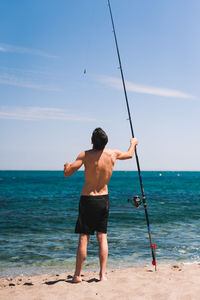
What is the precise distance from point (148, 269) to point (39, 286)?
2.04 metres

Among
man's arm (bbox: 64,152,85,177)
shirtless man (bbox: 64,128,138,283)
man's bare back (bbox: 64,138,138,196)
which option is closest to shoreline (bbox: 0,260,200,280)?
shirtless man (bbox: 64,128,138,283)

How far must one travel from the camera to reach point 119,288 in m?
4.40

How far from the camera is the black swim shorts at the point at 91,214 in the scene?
4484 millimetres

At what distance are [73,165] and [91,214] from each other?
75cm

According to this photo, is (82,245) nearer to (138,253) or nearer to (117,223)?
(138,253)

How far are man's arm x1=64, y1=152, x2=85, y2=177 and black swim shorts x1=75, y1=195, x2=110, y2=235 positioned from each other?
1.42ft

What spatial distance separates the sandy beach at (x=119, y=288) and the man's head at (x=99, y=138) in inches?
76.8

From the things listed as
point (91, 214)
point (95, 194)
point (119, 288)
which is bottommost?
point (119, 288)

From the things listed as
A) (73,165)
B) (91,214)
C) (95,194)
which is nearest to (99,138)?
(73,165)

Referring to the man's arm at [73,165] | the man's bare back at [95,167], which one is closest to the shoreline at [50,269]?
the man's bare back at [95,167]

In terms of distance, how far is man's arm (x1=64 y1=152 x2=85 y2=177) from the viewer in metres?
4.37

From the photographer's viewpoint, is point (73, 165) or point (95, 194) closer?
point (73, 165)

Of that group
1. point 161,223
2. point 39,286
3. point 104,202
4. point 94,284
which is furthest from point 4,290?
point 161,223

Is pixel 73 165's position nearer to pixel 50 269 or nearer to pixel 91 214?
pixel 91 214
